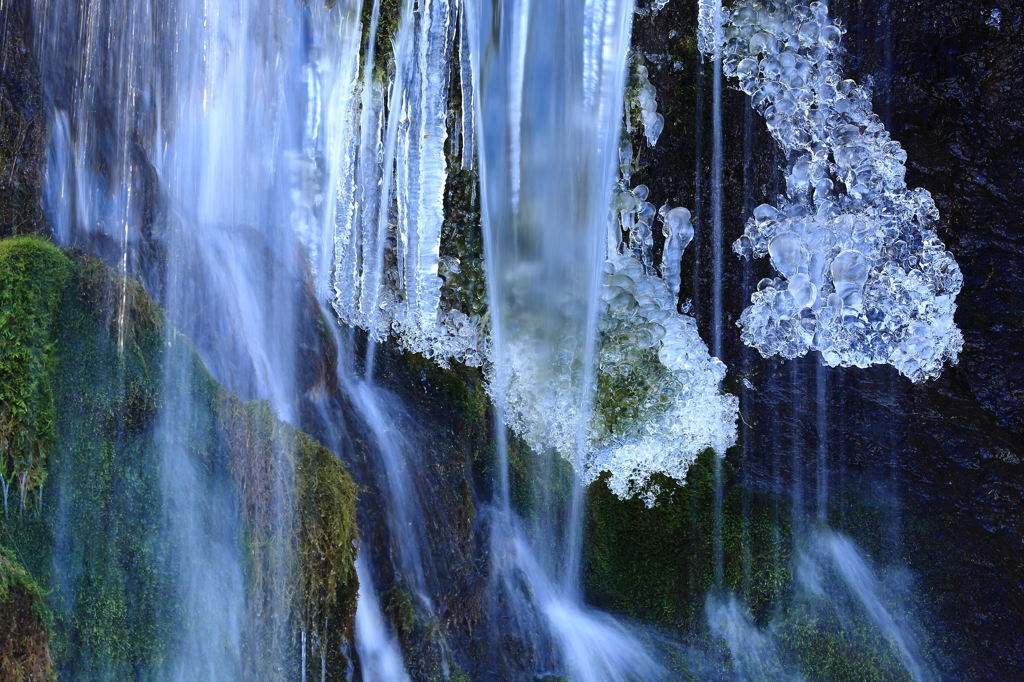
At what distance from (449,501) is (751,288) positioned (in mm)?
1925

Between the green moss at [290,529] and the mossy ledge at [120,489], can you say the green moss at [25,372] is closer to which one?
the mossy ledge at [120,489]

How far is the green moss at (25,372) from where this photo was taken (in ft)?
10.3

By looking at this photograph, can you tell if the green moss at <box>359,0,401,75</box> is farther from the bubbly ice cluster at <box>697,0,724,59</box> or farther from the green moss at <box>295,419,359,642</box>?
the green moss at <box>295,419,359,642</box>

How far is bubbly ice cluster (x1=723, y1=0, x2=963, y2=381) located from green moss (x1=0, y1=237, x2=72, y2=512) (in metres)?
3.35

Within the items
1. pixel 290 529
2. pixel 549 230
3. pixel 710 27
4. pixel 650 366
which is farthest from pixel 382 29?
pixel 290 529

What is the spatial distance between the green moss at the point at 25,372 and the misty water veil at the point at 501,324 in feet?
0.34

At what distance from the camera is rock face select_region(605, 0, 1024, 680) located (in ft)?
8.84

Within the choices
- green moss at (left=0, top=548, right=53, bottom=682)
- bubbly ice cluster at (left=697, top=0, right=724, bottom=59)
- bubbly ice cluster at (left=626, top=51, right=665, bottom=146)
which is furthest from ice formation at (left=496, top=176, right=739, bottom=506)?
green moss at (left=0, top=548, right=53, bottom=682)

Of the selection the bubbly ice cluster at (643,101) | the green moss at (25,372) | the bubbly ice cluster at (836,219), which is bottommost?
the green moss at (25,372)

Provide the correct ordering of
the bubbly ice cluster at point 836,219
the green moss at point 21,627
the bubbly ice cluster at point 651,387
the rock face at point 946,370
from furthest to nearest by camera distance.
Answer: the bubbly ice cluster at point 651,387
the green moss at point 21,627
the bubbly ice cluster at point 836,219
the rock face at point 946,370

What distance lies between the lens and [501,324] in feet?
11.8

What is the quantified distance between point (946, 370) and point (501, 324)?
2.01m

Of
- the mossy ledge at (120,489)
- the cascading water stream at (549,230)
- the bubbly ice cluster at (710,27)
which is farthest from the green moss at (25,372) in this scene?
the bubbly ice cluster at (710,27)

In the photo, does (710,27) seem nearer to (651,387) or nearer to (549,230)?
(549,230)
